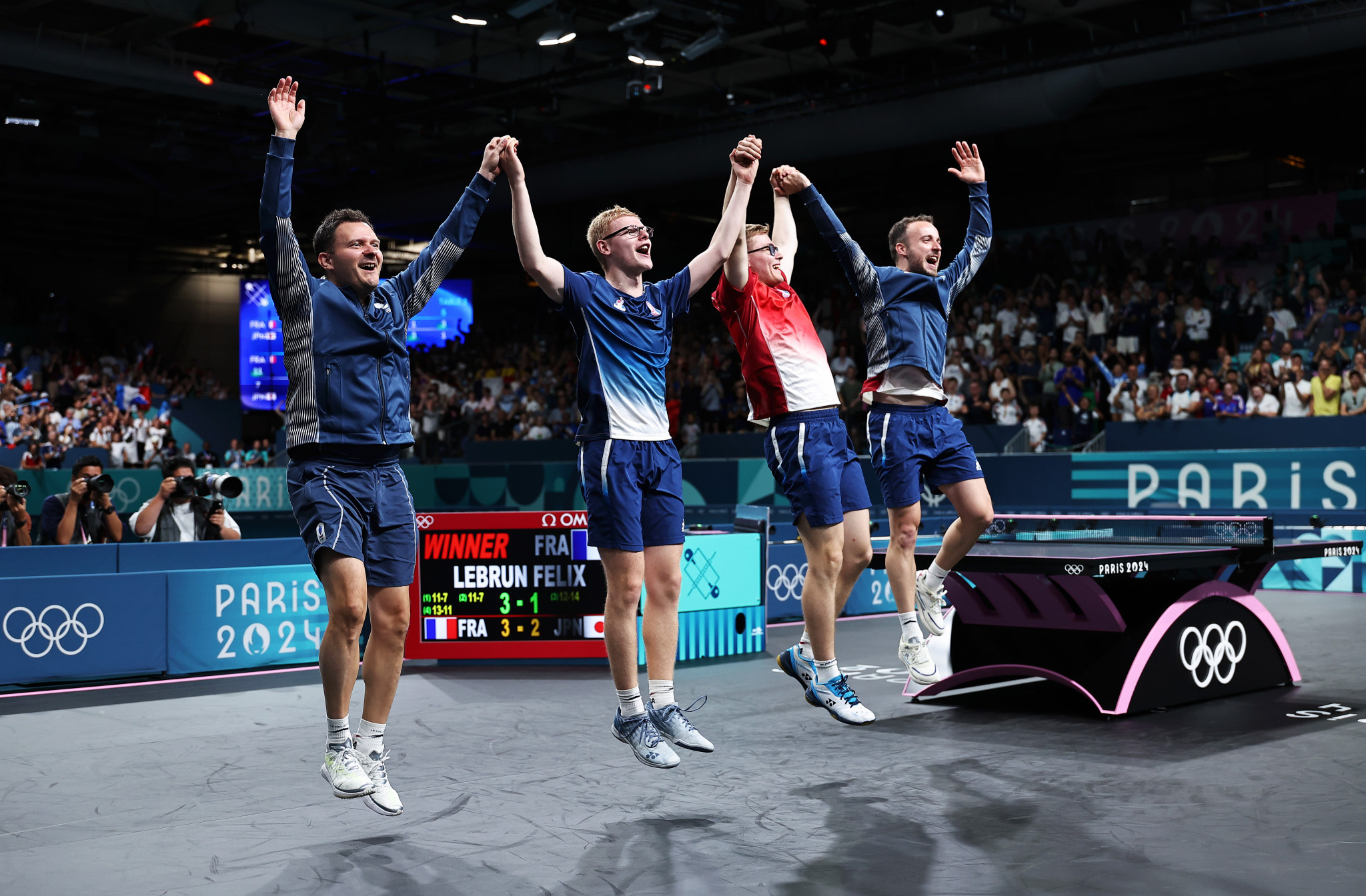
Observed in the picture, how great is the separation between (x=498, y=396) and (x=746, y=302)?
64.0 feet

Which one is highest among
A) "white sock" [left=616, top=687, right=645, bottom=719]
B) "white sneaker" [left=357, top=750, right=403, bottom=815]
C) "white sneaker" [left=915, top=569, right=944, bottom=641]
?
"white sneaker" [left=915, top=569, right=944, bottom=641]

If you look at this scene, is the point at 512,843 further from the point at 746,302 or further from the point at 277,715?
the point at 277,715

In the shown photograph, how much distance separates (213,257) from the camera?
111ft

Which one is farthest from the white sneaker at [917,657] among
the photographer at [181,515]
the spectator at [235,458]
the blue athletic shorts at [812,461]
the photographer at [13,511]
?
the spectator at [235,458]

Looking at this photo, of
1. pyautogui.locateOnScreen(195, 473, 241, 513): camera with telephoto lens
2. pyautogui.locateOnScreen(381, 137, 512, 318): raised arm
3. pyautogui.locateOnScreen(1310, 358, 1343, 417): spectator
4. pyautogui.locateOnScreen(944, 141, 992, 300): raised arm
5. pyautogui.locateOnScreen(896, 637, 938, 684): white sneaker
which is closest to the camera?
pyautogui.locateOnScreen(381, 137, 512, 318): raised arm

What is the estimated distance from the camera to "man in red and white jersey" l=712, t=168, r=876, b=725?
18.2 feet

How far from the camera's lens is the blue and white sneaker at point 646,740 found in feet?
15.0

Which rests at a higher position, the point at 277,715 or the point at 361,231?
the point at 361,231

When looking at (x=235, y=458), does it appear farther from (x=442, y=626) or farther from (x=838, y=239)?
(x=838, y=239)

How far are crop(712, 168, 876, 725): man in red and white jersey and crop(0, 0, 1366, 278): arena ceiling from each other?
34.7 feet

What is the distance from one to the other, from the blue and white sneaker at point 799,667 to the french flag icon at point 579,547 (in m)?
3.06

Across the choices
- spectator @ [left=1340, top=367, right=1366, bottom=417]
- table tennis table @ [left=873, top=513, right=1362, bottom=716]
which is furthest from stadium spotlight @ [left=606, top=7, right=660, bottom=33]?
table tennis table @ [left=873, top=513, right=1362, bottom=716]

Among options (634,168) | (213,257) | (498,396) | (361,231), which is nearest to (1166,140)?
(634,168)

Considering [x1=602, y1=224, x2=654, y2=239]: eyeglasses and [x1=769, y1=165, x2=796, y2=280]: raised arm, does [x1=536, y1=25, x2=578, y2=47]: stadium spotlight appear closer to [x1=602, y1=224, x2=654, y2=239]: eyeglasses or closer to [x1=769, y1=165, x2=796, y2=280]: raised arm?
[x1=769, y1=165, x2=796, y2=280]: raised arm
